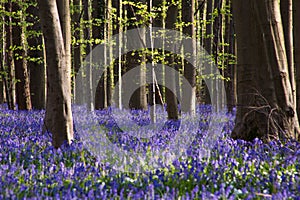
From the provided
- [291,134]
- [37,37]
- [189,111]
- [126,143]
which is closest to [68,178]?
[126,143]

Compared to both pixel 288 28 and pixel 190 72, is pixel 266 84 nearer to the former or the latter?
pixel 288 28

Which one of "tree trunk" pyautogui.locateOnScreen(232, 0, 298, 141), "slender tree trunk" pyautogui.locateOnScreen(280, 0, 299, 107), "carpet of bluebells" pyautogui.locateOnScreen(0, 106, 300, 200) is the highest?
"slender tree trunk" pyautogui.locateOnScreen(280, 0, 299, 107)

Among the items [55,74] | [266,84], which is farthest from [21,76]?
[266,84]

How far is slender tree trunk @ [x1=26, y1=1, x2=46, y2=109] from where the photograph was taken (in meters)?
16.6

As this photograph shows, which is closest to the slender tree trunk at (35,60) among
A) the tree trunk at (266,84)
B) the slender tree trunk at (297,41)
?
the slender tree trunk at (297,41)

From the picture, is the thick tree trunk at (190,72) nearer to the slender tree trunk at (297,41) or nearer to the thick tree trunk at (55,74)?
the slender tree trunk at (297,41)

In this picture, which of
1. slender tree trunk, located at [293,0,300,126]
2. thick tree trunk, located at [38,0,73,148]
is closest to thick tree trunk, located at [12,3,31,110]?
thick tree trunk, located at [38,0,73,148]

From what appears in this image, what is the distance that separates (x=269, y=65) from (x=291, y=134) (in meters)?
1.24

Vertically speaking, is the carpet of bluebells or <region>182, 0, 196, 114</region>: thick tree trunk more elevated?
<region>182, 0, 196, 114</region>: thick tree trunk

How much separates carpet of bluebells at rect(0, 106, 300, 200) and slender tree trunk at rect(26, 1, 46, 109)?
1071cm

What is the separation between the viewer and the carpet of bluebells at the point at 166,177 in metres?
3.83

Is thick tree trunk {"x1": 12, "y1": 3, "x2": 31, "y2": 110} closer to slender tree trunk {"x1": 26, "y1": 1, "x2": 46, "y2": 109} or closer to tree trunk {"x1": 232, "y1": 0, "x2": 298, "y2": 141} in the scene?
slender tree trunk {"x1": 26, "y1": 1, "x2": 46, "y2": 109}

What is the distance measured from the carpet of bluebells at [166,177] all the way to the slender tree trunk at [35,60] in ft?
35.2

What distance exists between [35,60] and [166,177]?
1287cm
